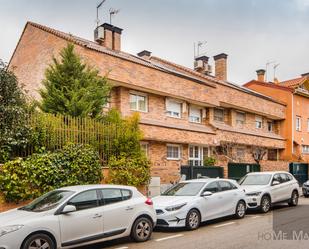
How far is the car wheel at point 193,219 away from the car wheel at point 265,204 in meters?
4.29

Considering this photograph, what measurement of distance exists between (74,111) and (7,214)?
6926 millimetres

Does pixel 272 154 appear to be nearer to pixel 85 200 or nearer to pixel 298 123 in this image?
pixel 298 123

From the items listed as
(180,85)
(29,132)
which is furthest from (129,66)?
(29,132)

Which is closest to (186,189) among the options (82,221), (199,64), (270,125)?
(82,221)

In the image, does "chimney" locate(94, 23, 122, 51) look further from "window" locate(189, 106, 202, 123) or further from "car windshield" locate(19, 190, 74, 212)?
"car windshield" locate(19, 190, 74, 212)

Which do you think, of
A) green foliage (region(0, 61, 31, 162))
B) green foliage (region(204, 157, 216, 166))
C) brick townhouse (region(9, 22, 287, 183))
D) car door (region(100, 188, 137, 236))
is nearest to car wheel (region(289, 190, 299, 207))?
brick townhouse (region(9, 22, 287, 183))

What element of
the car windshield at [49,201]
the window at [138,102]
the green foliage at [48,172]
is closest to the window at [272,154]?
the window at [138,102]

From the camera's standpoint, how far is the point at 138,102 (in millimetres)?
21859

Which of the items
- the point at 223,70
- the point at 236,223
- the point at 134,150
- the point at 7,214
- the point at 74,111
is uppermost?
the point at 223,70

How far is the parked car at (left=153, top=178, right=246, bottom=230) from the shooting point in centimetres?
1105

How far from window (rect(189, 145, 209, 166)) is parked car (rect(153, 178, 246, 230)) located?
1147 cm

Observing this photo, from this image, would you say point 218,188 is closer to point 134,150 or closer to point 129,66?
point 134,150

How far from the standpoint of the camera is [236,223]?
12172 mm

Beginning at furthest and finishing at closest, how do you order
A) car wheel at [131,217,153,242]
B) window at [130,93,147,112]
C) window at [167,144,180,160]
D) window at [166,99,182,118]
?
window at [166,99,182,118], window at [167,144,180,160], window at [130,93,147,112], car wheel at [131,217,153,242]
